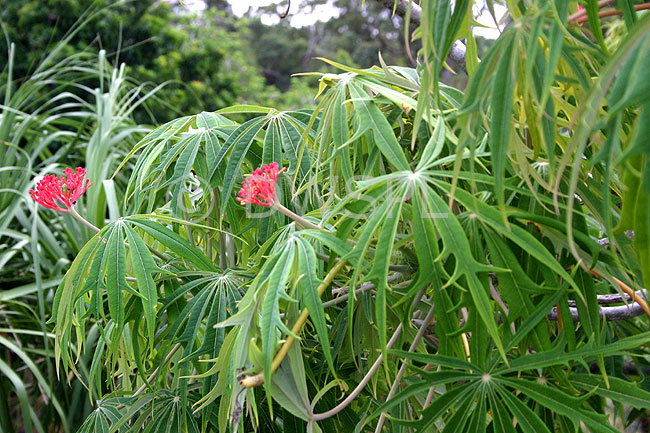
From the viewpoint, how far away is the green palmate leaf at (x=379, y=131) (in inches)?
23.3

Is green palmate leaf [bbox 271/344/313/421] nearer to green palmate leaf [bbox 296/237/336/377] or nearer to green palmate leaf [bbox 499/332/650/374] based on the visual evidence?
green palmate leaf [bbox 296/237/336/377]

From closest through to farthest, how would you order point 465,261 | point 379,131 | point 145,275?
point 465,261
point 379,131
point 145,275

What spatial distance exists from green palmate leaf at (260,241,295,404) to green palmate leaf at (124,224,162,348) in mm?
202

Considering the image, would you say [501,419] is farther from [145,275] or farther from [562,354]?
[145,275]

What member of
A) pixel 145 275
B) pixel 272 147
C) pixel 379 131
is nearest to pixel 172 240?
pixel 145 275

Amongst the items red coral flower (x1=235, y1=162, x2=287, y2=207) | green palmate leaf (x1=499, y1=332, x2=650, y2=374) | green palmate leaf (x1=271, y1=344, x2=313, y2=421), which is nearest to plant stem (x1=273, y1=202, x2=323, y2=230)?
red coral flower (x1=235, y1=162, x2=287, y2=207)

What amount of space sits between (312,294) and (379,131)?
0.61ft

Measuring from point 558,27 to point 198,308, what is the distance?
0.53m

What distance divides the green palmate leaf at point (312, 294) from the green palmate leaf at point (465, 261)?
0.40 feet

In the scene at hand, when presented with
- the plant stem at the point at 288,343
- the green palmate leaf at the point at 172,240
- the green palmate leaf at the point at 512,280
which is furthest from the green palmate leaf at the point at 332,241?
the green palmate leaf at the point at 172,240

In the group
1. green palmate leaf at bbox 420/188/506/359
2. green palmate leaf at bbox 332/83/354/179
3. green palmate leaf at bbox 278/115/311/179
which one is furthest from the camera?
green palmate leaf at bbox 278/115/311/179

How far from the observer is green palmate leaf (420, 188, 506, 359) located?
51 centimetres

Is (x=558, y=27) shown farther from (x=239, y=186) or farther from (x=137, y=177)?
(x=137, y=177)

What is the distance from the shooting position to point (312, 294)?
21.7 inches
